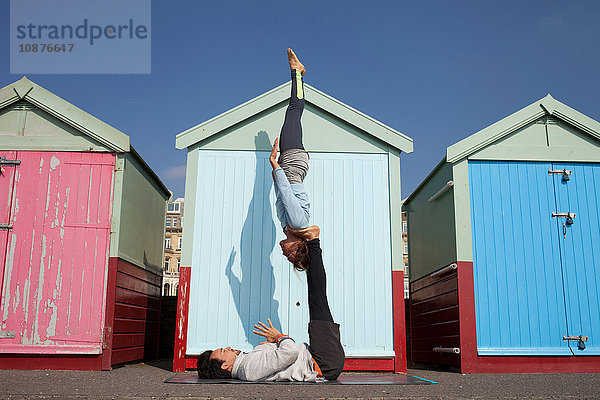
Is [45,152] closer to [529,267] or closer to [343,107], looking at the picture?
[343,107]

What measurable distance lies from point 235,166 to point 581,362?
4965 mm

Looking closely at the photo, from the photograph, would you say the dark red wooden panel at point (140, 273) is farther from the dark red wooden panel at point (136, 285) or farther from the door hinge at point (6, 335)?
the door hinge at point (6, 335)

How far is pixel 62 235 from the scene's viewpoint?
6.88 m

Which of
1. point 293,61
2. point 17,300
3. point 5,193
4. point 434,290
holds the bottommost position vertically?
point 17,300

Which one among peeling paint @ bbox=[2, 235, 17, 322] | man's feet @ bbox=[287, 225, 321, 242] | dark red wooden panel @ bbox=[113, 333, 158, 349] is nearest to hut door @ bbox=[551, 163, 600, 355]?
man's feet @ bbox=[287, 225, 321, 242]

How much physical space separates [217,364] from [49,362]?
2.50 m

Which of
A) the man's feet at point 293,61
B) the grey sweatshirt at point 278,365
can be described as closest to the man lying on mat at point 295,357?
the grey sweatshirt at point 278,365

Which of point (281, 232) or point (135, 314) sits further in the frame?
point (135, 314)

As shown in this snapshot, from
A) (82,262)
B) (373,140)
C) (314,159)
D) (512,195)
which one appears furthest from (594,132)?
(82,262)

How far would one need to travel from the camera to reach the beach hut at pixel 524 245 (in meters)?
6.70

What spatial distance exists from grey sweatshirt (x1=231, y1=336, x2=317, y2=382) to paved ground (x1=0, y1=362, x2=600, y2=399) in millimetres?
276

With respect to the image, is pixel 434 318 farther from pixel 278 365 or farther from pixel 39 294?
pixel 39 294

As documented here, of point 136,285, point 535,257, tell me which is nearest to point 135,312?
point 136,285

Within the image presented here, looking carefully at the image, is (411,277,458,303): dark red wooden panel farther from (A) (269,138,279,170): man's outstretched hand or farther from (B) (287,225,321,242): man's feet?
(A) (269,138,279,170): man's outstretched hand
